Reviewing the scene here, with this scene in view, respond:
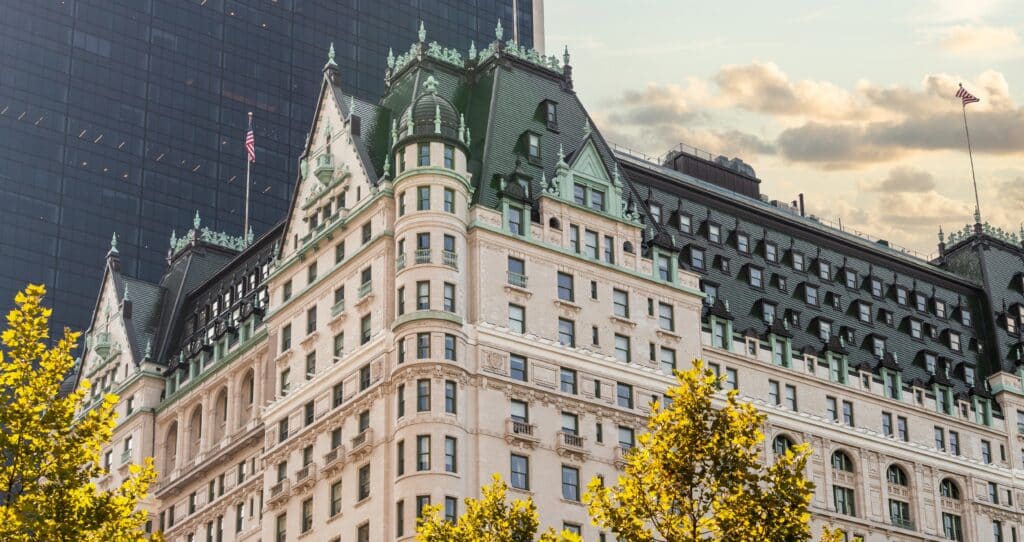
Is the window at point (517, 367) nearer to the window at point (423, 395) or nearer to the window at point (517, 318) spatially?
the window at point (517, 318)

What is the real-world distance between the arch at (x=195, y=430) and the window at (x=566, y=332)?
33.3 metres

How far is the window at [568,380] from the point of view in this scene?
133 m

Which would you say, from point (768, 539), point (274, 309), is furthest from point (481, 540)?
point (274, 309)

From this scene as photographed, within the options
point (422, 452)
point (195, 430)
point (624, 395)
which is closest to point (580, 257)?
point (624, 395)

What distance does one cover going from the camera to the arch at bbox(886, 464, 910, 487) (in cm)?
15125

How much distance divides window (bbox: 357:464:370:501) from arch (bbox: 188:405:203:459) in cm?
2731

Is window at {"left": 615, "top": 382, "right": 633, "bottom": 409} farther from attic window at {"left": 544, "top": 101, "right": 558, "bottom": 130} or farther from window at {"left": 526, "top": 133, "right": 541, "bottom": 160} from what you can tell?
attic window at {"left": 544, "top": 101, "right": 558, "bottom": 130}

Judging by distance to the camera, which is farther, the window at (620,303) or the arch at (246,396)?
the arch at (246,396)

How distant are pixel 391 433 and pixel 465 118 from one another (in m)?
27.3

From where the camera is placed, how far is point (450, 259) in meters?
130

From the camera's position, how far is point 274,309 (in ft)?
473

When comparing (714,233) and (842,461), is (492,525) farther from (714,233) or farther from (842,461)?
(714,233)

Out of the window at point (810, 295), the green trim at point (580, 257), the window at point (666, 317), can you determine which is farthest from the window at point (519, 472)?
the window at point (810, 295)

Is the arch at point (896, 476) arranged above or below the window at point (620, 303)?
below
